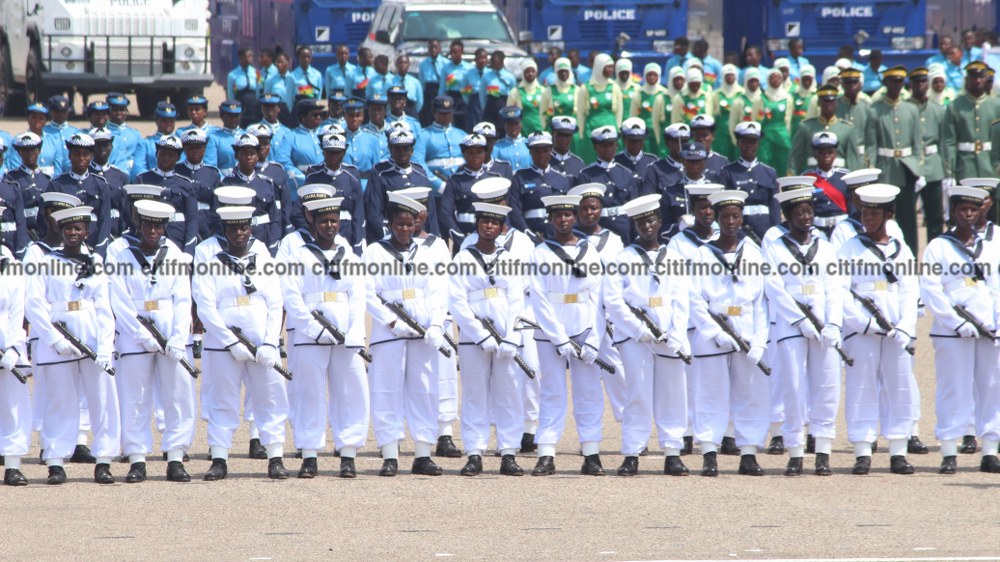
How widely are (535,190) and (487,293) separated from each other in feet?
9.87

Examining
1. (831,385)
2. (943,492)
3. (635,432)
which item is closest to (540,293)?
(635,432)

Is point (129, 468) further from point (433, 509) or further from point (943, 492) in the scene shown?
point (943, 492)

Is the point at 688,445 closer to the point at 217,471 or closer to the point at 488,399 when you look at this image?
the point at 488,399

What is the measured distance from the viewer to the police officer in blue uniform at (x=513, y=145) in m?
17.0

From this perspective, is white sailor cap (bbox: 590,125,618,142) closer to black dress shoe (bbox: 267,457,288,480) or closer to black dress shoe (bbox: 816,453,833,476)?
black dress shoe (bbox: 816,453,833,476)

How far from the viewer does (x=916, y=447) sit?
493 inches

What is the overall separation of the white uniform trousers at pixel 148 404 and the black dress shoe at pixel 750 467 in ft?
11.7

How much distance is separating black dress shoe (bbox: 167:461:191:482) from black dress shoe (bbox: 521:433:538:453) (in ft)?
8.13

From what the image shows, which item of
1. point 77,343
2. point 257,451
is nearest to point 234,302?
point 77,343

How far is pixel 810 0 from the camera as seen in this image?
27156mm

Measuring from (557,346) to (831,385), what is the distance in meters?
1.82

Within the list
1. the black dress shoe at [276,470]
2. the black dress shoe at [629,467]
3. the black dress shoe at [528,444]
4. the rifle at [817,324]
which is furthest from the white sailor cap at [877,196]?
the black dress shoe at [276,470]

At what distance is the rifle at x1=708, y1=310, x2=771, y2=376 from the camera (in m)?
11.7

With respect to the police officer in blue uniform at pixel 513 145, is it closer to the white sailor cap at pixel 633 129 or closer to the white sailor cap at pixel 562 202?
the white sailor cap at pixel 633 129
